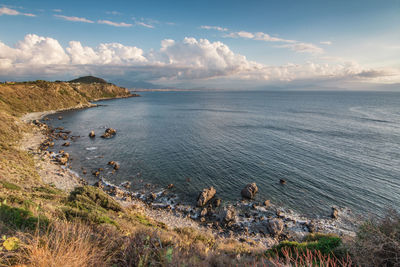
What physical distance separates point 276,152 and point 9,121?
2573 inches

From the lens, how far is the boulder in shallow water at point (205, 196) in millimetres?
23086

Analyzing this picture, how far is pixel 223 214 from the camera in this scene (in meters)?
21.0

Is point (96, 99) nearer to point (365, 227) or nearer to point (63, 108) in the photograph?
point (63, 108)

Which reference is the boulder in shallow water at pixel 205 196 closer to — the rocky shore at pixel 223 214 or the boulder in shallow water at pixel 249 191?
the rocky shore at pixel 223 214

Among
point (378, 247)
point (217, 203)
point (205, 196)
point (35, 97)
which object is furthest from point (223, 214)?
point (35, 97)

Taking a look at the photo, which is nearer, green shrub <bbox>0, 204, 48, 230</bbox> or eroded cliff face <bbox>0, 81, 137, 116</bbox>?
green shrub <bbox>0, 204, 48, 230</bbox>

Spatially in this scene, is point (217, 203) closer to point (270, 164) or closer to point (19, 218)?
point (270, 164)

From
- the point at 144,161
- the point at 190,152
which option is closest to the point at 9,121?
the point at 144,161

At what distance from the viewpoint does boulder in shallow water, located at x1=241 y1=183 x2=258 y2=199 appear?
24641 mm

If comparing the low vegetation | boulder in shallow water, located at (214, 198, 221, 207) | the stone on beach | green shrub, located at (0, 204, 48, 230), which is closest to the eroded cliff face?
the low vegetation

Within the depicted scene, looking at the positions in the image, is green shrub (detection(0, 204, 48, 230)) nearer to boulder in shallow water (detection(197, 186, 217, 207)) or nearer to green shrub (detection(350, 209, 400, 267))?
green shrub (detection(350, 209, 400, 267))

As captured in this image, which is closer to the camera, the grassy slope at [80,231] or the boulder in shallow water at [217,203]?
the grassy slope at [80,231]

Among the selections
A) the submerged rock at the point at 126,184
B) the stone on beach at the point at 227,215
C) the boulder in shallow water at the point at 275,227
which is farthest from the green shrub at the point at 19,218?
the boulder in shallow water at the point at 275,227

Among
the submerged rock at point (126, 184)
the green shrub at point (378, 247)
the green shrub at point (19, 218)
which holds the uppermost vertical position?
the green shrub at point (19, 218)
